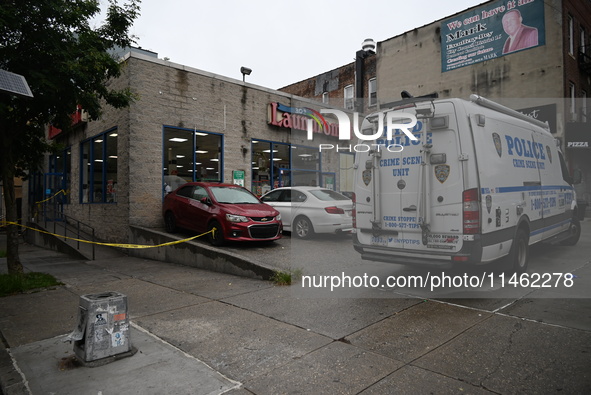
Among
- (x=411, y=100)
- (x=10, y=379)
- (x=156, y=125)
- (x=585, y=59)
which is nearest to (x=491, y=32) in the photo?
(x=585, y=59)

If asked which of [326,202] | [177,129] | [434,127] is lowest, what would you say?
[326,202]

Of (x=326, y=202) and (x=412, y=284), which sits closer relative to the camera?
(x=412, y=284)

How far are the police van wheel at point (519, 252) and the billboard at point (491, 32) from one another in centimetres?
1036

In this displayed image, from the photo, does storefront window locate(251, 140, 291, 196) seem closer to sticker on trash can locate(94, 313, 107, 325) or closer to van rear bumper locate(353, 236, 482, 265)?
van rear bumper locate(353, 236, 482, 265)

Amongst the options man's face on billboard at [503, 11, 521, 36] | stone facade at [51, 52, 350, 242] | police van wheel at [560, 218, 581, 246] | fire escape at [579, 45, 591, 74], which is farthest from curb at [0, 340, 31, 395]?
fire escape at [579, 45, 591, 74]

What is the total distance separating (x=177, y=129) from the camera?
44.1 ft

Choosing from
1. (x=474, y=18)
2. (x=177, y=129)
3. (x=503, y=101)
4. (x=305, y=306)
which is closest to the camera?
(x=305, y=306)

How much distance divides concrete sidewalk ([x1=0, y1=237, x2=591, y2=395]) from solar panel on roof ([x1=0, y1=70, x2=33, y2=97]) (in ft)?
9.92

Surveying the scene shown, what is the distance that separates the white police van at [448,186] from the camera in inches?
220

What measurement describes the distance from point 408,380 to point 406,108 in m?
4.33

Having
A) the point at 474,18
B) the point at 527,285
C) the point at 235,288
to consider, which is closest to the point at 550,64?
the point at 474,18

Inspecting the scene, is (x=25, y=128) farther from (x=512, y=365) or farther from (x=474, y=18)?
(x=474, y=18)

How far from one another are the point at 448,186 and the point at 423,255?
1.11 metres

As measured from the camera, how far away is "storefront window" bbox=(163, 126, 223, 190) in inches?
523
